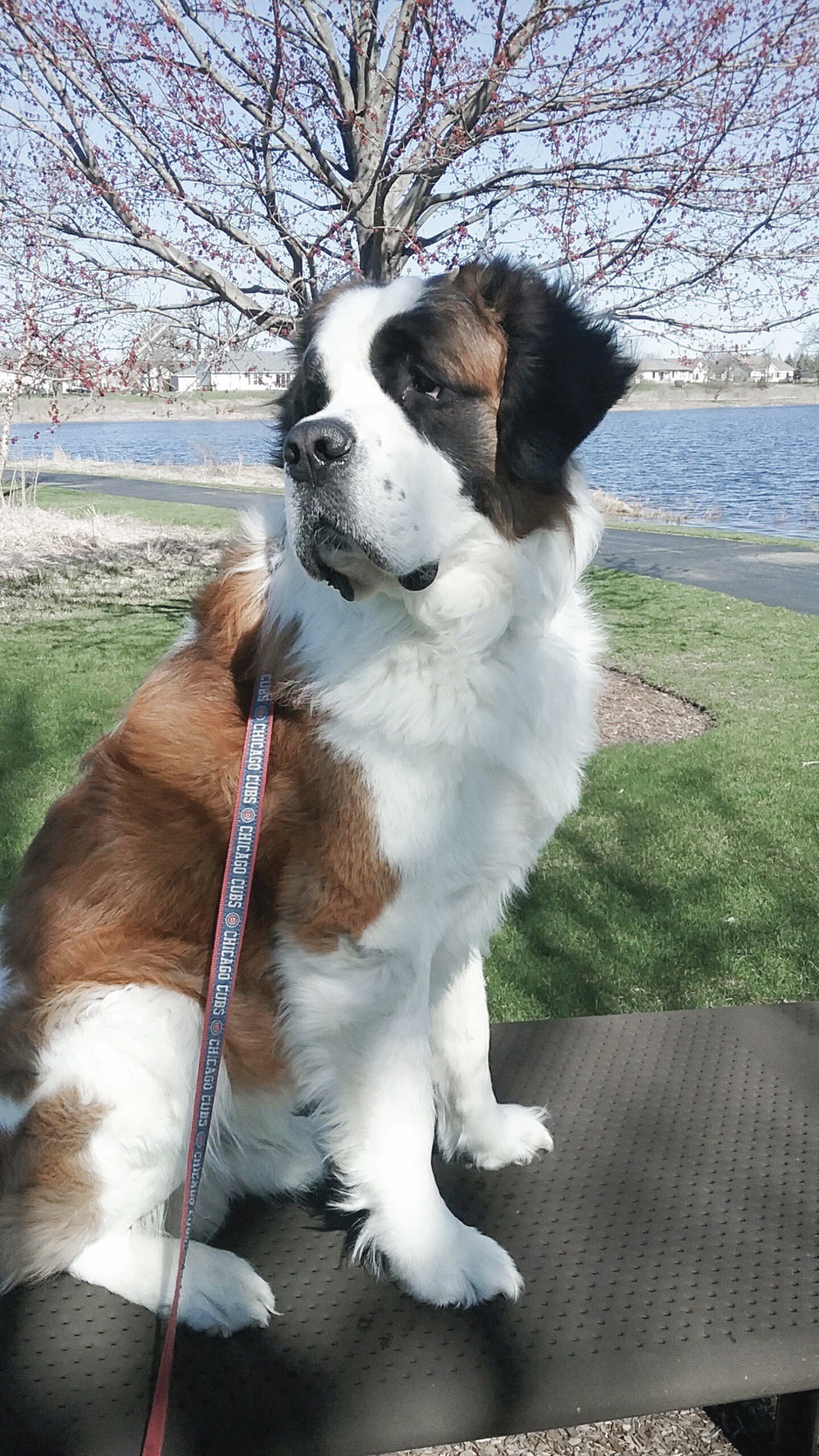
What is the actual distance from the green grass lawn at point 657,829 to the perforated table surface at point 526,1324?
5.13 ft

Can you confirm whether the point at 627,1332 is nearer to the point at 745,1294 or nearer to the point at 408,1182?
the point at 745,1294

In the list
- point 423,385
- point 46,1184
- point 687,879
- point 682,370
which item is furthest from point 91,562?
point 46,1184

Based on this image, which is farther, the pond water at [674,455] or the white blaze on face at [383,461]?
the pond water at [674,455]

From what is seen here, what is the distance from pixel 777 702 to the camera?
25.7 ft

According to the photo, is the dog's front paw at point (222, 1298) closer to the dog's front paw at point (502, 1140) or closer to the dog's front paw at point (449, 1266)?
the dog's front paw at point (449, 1266)

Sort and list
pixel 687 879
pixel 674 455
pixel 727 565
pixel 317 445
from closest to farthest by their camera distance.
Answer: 1. pixel 317 445
2. pixel 687 879
3. pixel 727 565
4. pixel 674 455

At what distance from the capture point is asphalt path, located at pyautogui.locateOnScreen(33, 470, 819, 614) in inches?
488

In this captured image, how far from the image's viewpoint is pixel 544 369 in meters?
2.24

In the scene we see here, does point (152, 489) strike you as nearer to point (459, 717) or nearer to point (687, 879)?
point (687, 879)

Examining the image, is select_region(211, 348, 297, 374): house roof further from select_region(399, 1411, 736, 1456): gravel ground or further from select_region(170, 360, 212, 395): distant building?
select_region(399, 1411, 736, 1456): gravel ground

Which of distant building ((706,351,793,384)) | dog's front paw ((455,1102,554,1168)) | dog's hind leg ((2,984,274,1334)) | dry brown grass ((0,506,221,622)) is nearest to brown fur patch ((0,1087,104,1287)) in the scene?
dog's hind leg ((2,984,274,1334))

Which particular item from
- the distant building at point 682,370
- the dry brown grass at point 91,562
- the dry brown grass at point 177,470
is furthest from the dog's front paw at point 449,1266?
the dry brown grass at point 177,470

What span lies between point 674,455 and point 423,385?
136ft

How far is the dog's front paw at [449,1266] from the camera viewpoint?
6.95ft
